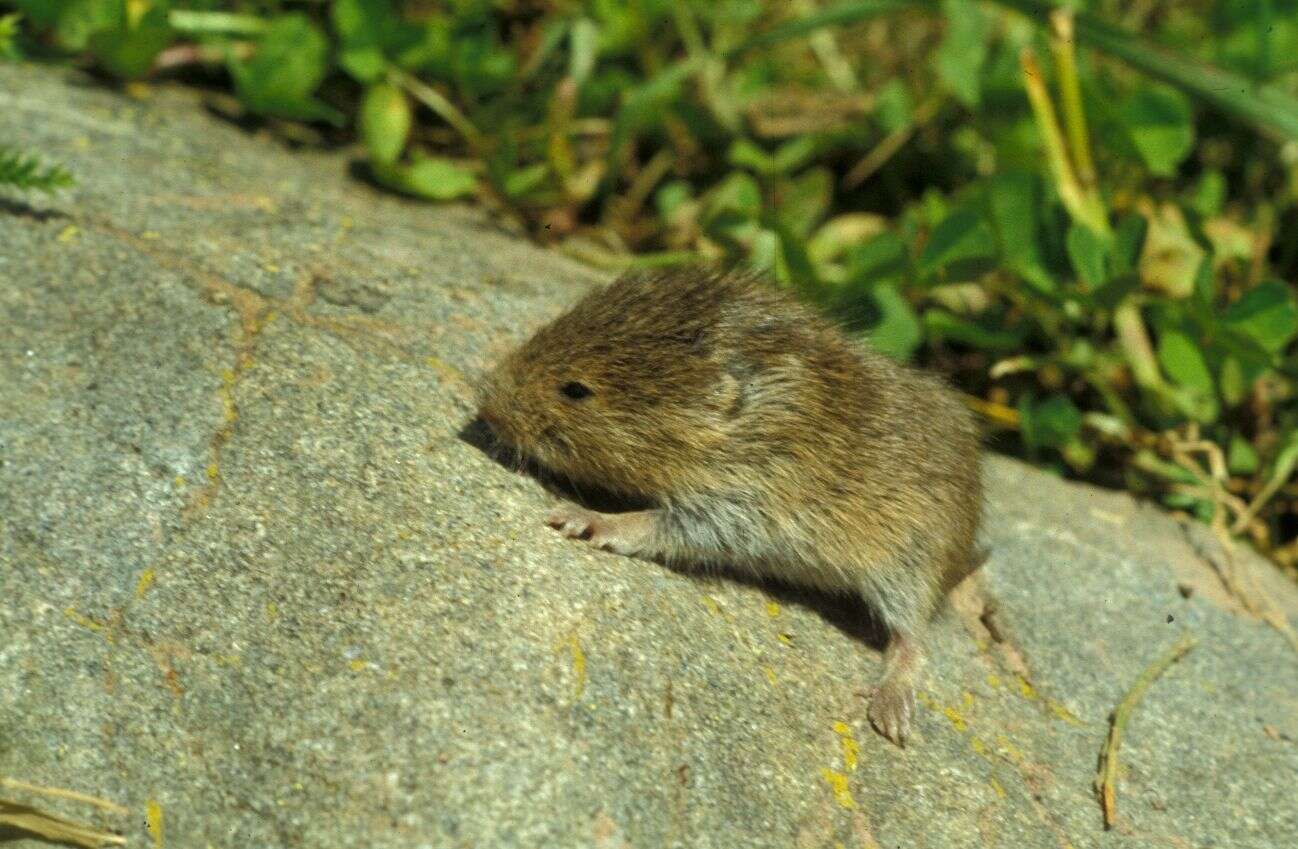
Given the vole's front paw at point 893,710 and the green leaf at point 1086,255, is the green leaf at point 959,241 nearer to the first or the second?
the green leaf at point 1086,255

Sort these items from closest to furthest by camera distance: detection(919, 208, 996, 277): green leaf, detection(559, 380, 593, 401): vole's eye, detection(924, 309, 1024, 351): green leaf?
detection(559, 380, 593, 401): vole's eye, detection(919, 208, 996, 277): green leaf, detection(924, 309, 1024, 351): green leaf

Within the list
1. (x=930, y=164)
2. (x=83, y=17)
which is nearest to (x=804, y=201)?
(x=930, y=164)

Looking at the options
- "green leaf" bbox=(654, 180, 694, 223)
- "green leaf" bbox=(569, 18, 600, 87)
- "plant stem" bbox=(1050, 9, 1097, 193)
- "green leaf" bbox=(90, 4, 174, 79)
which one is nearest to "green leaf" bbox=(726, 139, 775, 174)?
"green leaf" bbox=(654, 180, 694, 223)

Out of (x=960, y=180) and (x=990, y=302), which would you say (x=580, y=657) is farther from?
(x=960, y=180)

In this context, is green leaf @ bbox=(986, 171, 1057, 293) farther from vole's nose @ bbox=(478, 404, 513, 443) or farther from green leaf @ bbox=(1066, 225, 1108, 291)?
vole's nose @ bbox=(478, 404, 513, 443)

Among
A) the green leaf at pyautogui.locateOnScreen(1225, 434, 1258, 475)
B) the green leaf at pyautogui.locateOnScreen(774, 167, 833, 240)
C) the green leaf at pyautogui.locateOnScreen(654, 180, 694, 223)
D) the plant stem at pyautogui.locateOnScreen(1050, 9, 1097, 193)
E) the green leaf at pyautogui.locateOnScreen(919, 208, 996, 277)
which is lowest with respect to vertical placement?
the green leaf at pyautogui.locateOnScreen(1225, 434, 1258, 475)

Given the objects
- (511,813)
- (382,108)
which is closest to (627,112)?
(382,108)

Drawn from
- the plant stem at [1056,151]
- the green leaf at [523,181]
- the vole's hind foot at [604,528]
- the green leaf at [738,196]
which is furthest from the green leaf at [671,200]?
the vole's hind foot at [604,528]
